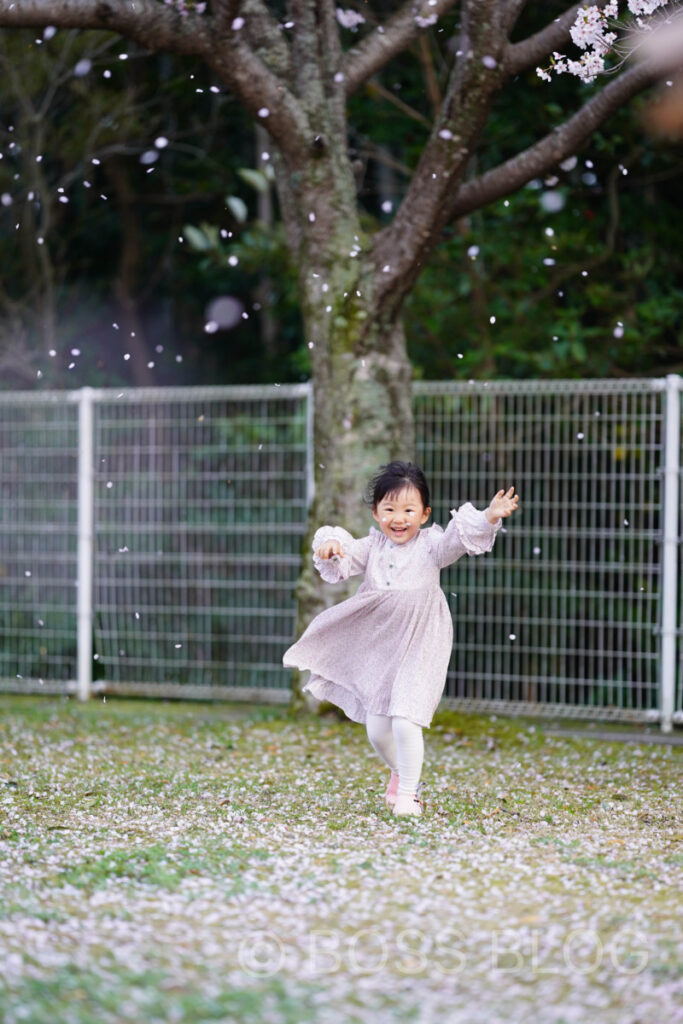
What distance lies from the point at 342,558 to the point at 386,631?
314mm

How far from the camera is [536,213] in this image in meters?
9.08

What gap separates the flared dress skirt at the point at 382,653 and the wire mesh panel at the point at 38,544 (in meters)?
3.60

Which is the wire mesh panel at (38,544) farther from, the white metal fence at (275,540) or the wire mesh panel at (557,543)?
the wire mesh panel at (557,543)

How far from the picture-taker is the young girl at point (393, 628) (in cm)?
452

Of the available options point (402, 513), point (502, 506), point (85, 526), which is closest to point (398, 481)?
point (402, 513)

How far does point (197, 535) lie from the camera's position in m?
7.80

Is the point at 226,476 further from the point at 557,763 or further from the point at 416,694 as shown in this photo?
the point at 416,694

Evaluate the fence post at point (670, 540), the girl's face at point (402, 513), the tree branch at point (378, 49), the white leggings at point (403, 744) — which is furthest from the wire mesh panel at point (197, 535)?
the white leggings at point (403, 744)

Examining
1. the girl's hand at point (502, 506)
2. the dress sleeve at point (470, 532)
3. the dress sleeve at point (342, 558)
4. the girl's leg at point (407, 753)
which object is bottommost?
the girl's leg at point (407, 753)

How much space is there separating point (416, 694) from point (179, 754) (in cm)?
189

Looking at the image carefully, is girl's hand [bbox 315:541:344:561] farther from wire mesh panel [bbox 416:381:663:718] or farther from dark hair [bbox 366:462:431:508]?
wire mesh panel [bbox 416:381:663:718]

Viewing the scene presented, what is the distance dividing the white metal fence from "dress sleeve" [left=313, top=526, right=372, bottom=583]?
203 centimetres

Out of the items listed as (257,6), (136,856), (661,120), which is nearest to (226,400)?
(257,6)

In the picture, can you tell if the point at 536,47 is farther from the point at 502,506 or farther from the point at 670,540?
the point at 502,506
